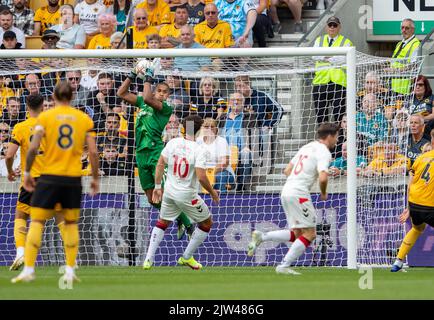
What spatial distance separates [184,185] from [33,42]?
7.77m

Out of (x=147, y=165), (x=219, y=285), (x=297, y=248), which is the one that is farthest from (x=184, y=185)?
(x=219, y=285)

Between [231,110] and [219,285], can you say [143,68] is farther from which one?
[219,285]

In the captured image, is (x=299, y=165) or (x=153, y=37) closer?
(x=299, y=165)

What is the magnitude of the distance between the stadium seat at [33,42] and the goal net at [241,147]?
156 inches

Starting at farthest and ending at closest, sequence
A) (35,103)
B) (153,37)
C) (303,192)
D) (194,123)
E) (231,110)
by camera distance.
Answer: (153,37)
(231,110)
(194,123)
(35,103)
(303,192)

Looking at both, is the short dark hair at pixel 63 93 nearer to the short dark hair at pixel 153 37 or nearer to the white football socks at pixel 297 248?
the white football socks at pixel 297 248

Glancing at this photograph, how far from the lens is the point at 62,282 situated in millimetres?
11969

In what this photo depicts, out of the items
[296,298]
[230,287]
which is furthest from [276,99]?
[296,298]

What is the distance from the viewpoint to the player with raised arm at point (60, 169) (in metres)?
11.7

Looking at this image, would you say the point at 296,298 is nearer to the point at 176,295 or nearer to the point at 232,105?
the point at 176,295

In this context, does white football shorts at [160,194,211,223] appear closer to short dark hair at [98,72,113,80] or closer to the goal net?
the goal net

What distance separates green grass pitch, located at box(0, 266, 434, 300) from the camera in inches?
437

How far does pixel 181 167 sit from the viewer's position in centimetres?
1534

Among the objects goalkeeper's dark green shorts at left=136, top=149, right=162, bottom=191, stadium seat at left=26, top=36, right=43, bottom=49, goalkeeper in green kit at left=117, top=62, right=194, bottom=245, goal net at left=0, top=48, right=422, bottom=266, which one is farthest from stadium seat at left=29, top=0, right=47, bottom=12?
goalkeeper's dark green shorts at left=136, top=149, right=162, bottom=191
